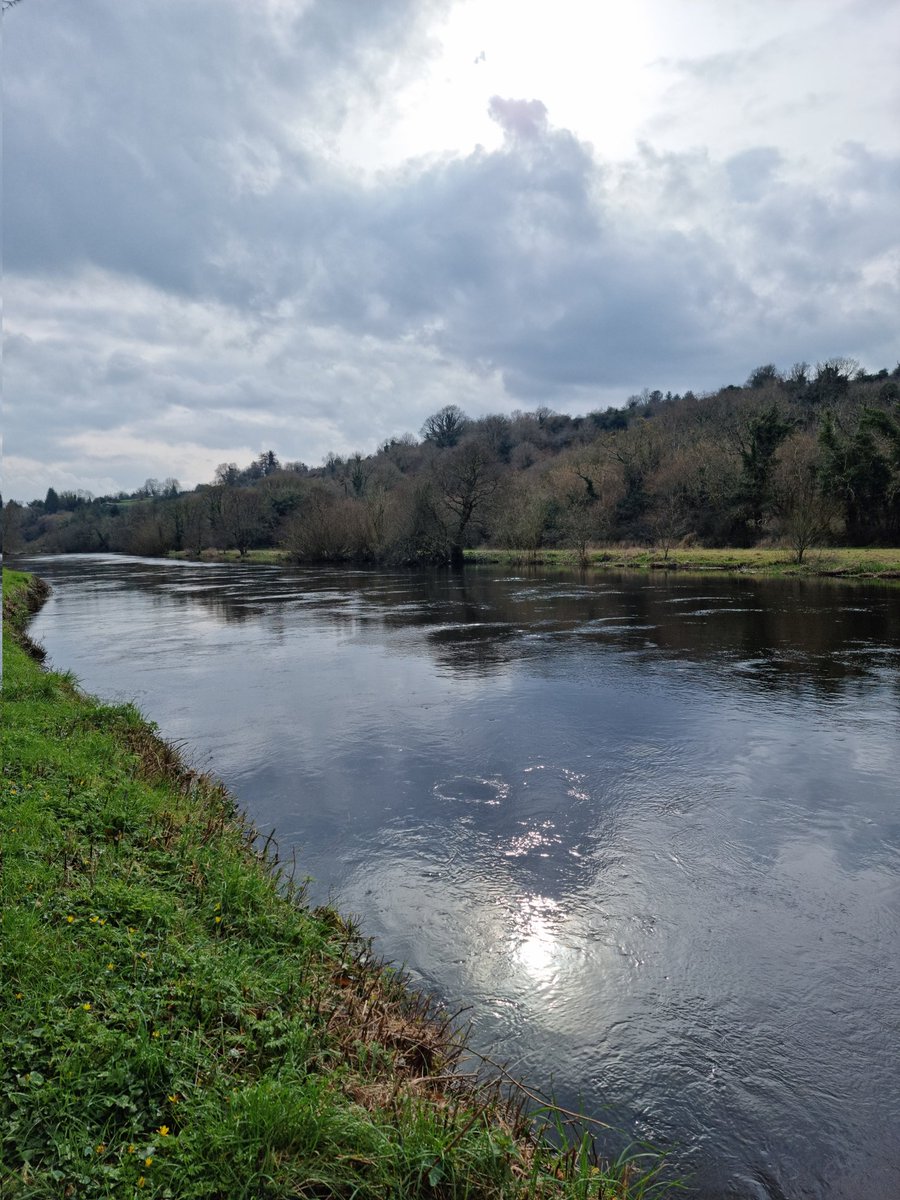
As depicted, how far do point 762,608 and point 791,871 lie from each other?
20.9 metres

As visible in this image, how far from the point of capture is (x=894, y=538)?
47.2 m

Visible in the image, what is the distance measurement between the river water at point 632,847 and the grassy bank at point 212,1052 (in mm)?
747

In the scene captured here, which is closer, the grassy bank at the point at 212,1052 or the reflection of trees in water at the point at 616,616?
the grassy bank at the point at 212,1052

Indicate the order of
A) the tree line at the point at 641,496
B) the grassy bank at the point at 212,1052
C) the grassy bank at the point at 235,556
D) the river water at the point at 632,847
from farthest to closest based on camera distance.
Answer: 1. the grassy bank at the point at 235,556
2. the tree line at the point at 641,496
3. the river water at the point at 632,847
4. the grassy bank at the point at 212,1052

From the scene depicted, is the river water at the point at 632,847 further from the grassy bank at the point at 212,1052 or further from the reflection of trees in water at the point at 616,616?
the grassy bank at the point at 212,1052

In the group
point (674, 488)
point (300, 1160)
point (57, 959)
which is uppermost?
point (674, 488)

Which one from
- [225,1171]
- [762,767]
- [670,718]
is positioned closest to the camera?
[225,1171]

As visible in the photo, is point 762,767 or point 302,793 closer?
point 302,793

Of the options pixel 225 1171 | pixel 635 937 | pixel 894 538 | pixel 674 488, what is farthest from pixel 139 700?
pixel 674 488

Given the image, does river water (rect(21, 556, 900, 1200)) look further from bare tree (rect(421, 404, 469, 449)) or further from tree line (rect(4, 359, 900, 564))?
bare tree (rect(421, 404, 469, 449))

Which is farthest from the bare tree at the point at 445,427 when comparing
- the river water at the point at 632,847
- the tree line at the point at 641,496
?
the river water at the point at 632,847

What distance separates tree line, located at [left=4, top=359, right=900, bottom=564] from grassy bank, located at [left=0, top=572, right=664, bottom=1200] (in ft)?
137

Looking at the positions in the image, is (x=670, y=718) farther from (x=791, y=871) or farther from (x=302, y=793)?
(x=302, y=793)

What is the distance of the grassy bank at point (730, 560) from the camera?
36875 millimetres
